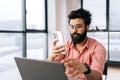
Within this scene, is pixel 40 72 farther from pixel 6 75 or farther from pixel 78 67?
pixel 6 75

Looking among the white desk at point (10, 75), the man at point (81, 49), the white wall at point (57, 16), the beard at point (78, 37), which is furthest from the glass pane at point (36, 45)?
the beard at point (78, 37)

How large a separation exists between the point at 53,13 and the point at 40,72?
319 centimetres

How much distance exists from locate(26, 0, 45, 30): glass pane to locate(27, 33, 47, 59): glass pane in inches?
6.5

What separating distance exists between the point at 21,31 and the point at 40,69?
8.41 feet

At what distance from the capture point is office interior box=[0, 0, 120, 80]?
10.3ft

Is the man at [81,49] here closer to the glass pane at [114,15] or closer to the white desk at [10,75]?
the white desk at [10,75]

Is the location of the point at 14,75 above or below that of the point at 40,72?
below

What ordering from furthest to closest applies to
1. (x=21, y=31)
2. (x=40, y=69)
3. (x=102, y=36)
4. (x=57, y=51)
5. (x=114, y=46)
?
(x=102, y=36)
(x=114, y=46)
(x=21, y=31)
(x=57, y=51)
(x=40, y=69)

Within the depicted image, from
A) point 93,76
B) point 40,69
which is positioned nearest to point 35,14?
point 93,76

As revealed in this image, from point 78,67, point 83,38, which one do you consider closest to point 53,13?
point 83,38

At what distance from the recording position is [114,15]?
3881mm

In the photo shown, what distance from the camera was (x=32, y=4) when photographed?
3.84 meters

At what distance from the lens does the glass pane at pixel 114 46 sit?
3.82 m

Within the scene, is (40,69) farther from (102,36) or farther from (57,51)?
(102,36)
